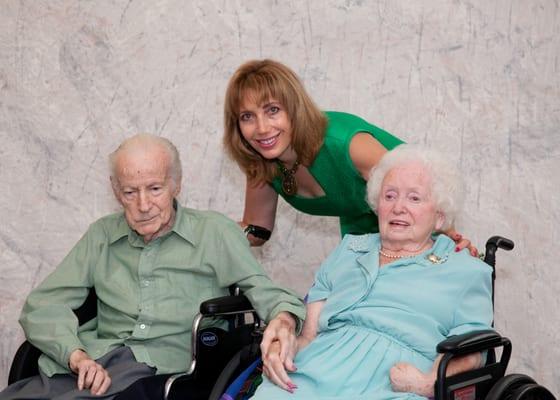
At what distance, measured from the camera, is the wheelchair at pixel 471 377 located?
7.13 feet

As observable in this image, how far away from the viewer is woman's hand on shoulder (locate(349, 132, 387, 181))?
2.79 meters

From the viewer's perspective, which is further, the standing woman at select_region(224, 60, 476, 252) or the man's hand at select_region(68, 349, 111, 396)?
the standing woman at select_region(224, 60, 476, 252)

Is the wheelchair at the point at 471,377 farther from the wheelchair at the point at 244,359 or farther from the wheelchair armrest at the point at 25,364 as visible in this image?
the wheelchair armrest at the point at 25,364

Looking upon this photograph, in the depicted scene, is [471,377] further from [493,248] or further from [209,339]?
[209,339]

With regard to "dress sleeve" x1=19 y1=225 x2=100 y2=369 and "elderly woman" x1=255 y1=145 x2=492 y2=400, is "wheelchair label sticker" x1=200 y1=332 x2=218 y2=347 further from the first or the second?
"dress sleeve" x1=19 y1=225 x2=100 y2=369

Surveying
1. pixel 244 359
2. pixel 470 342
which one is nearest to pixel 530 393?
pixel 470 342

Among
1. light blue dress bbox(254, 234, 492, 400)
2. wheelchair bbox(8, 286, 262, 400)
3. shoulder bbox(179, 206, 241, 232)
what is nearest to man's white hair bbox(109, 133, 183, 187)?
shoulder bbox(179, 206, 241, 232)

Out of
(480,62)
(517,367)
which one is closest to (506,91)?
(480,62)

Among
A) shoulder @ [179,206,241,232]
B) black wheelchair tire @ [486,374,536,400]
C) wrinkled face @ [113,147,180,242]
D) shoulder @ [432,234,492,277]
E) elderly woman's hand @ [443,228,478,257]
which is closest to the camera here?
black wheelchair tire @ [486,374,536,400]

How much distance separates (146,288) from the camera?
2.75 meters

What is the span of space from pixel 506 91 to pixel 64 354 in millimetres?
2401

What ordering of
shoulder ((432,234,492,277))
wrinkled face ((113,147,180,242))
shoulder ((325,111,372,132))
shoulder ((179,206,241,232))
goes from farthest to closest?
shoulder ((325,111,372,132)) < shoulder ((179,206,241,232)) < wrinkled face ((113,147,180,242)) < shoulder ((432,234,492,277))

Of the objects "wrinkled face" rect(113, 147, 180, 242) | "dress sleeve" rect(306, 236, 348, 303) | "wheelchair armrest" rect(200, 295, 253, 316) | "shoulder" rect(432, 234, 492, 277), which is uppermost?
"wrinkled face" rect(113, 147, 180, 242)

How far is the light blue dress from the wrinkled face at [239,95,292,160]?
56 cm
